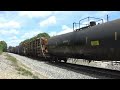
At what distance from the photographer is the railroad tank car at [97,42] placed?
14984mm

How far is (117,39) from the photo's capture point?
47.5 ft

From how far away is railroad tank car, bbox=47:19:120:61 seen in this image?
14984 millimetres

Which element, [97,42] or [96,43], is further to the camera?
[96,43]

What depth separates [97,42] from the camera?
1684 cm

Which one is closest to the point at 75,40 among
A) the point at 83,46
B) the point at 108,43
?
the point at 83,46
